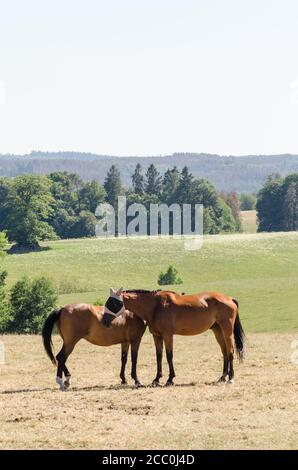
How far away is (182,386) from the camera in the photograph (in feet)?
60.3

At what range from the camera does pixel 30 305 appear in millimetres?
43156

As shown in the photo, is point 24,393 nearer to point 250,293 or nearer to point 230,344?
point 230,344

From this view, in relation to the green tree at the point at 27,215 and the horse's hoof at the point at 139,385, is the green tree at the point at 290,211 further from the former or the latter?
the horse's hoof at the point at 139,385

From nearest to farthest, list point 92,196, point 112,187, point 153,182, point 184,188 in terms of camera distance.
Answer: point 92,196, point 184,188, point 112,187, point 153,182

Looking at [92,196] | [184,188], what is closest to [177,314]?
[92,196]

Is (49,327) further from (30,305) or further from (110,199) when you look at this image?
(110,199)

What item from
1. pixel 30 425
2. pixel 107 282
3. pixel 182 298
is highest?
pixel 182 298

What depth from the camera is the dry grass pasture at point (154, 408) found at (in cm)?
1302

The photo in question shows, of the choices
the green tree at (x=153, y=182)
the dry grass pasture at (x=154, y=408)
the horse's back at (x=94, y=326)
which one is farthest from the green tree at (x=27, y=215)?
the horse's back at (x=94, y=326)

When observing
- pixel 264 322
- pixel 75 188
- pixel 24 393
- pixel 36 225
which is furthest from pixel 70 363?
pixel 75 188

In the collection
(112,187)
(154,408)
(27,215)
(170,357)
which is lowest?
(112,187)

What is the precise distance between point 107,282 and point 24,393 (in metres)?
55.0

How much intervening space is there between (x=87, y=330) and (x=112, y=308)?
1589mm

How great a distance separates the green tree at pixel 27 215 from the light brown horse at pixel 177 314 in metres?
77.0
